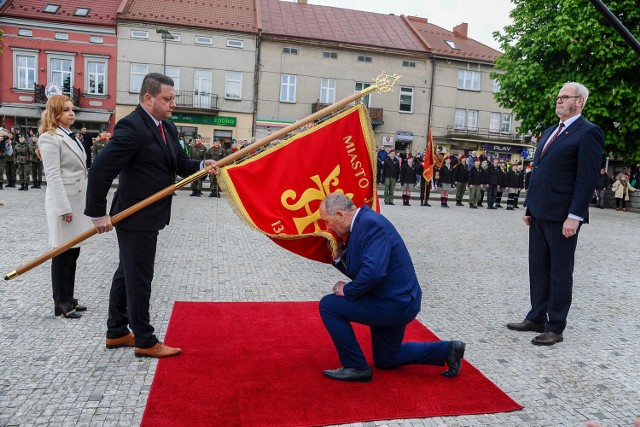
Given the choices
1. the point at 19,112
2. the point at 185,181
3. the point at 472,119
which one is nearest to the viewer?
the point at 185,181

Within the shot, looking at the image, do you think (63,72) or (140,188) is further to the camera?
(63,72)

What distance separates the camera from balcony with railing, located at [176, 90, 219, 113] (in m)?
34.7

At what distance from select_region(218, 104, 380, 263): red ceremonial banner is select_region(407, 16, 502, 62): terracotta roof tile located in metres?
35.1

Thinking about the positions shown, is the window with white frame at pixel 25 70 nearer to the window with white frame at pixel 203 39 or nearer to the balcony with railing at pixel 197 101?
the balcony with railing at pixel 197 101

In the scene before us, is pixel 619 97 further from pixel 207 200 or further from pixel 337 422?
pixel 337 422

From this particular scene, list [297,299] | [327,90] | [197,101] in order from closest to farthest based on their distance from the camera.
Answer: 1. [297,299]
2. [197,101]
3. [327,90]

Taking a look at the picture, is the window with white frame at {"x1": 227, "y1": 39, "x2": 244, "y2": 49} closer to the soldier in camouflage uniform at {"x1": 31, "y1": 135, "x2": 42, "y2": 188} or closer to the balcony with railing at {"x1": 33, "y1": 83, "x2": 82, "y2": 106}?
the balcony with railing at {"x1": 33, "y1": 83, "x2": 82, "y2": 106}

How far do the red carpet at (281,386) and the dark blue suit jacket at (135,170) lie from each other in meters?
1.15

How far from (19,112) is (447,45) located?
28613mm

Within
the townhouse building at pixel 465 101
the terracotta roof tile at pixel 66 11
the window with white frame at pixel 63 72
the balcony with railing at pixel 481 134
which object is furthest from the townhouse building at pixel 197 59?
the balcony with railing at pixel 481 134

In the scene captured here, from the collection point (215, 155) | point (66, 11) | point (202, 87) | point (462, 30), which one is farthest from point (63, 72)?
point (462, 30)

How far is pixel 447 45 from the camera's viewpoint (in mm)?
39281

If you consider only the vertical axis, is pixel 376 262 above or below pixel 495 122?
below

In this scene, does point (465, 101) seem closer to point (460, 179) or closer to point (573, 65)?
point (573, 65)
